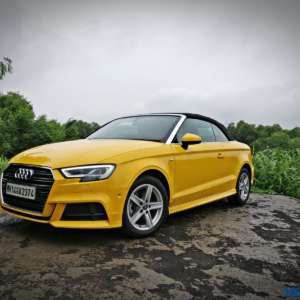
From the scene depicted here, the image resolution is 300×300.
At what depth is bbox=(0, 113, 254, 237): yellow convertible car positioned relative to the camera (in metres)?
3.12

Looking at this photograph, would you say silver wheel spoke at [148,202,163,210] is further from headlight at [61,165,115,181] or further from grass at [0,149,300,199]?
grass at [0,149,300,199]

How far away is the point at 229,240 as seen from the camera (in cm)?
362

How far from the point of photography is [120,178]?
10.6ft

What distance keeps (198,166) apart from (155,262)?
1808 mm

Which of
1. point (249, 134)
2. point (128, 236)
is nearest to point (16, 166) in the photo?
point (128, 236)

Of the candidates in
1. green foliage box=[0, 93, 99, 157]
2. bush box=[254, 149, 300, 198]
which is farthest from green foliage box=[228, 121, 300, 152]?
bush box=[254, 149, 300, 198]

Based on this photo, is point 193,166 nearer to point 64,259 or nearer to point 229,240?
point 229,240

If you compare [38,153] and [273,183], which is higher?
[38,153]

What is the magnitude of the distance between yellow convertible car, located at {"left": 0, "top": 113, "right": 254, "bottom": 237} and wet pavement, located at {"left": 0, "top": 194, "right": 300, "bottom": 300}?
0.96ft

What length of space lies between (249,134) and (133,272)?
57.3 meters

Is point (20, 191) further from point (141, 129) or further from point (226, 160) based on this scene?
point (226, 160)

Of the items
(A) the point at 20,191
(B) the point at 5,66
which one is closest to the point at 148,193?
(A) the point at 20,191

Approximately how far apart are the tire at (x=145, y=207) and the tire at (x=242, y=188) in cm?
221

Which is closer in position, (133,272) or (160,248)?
(133,272)
